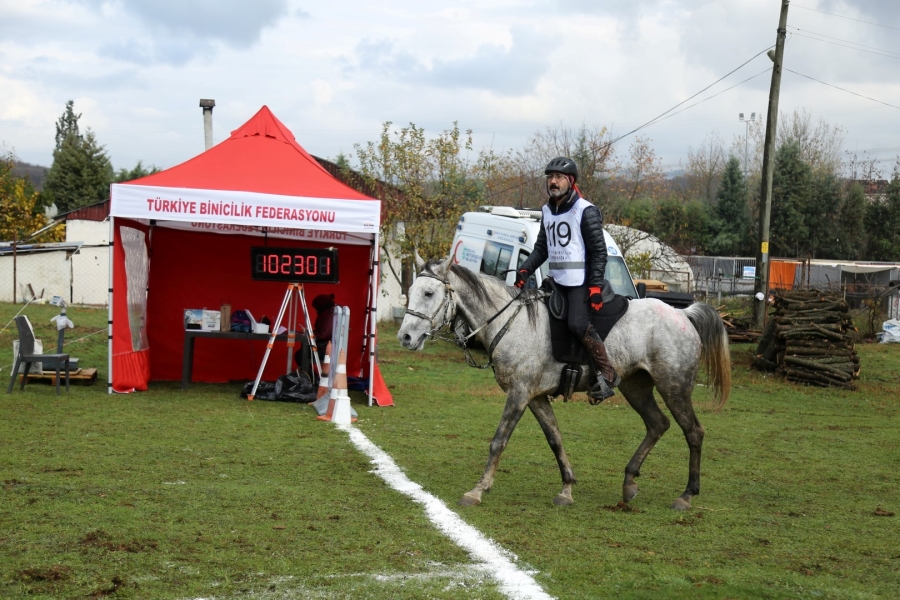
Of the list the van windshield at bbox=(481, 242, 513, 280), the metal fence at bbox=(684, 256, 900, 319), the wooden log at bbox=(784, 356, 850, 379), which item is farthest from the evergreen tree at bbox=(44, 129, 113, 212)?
the wooden log at bbox=(784, 356, 850, 379)

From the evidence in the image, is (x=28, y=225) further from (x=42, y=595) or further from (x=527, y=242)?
(x=42, y=595)

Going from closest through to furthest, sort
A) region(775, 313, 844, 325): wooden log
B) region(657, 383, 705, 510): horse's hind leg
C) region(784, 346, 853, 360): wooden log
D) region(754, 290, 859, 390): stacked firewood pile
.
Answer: region(657, 383, 705, 510): horse's hind leg < region(754, 290, 859, 390): stacked firewood pile < region(784, 346, 853, 360): wooden log < region(775, 313, 844, 325): wooden log

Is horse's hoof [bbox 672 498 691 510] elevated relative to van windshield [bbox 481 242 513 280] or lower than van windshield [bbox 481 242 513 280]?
lower

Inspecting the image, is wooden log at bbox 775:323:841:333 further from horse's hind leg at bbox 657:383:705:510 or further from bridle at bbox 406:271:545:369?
bridle at bbox 406:271:545:369

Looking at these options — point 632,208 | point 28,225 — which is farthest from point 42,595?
point 632,208

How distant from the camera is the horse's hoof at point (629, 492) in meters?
7.16

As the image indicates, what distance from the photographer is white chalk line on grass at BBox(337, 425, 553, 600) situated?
4.93 m

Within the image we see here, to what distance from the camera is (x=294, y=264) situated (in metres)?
13.1

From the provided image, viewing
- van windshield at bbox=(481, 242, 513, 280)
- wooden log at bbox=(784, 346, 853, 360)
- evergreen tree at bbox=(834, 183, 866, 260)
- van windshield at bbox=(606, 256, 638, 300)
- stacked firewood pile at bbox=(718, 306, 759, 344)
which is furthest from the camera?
evergreen tree at bbox=(834, 183, 866, 260)

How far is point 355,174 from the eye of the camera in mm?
27719

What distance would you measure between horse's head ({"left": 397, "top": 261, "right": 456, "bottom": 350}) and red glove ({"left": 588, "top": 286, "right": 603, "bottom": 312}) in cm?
108

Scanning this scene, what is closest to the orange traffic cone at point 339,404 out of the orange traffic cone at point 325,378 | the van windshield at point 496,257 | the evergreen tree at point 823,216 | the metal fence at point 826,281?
the orange traffic cone at point 325,378

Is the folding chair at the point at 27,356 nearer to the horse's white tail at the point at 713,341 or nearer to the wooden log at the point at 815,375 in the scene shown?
the horse's white tail at the point at 713,341

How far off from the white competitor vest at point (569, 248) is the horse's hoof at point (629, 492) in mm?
1662
